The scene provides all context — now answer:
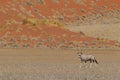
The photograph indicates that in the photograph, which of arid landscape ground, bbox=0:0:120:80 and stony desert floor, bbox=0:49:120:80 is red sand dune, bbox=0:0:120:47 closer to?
arid landscape ground, bbox=0:0:120:80

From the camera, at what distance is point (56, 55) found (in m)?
36.7

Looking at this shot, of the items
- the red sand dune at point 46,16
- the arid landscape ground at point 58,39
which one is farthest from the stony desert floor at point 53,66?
the red sand dune at point 46,16

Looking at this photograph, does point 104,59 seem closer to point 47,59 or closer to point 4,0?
point 47,59

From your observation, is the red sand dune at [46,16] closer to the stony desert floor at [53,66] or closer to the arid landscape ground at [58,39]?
the arid landscape ground at [58,39]

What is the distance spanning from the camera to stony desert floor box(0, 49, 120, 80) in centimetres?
2188

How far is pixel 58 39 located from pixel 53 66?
60.1ft

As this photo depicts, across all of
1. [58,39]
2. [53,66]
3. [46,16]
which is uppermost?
[46,16]

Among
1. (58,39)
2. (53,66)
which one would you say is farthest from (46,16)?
(53,66)

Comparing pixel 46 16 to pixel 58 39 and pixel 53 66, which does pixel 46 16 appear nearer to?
pixel 58 39

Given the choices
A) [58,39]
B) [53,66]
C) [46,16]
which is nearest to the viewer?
[53,66]

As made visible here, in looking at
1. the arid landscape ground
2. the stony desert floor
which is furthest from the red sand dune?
the stony desert floor

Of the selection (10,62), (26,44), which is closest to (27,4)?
(26,44)

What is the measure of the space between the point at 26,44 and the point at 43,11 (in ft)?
88.6

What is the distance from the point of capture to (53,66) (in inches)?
1120
